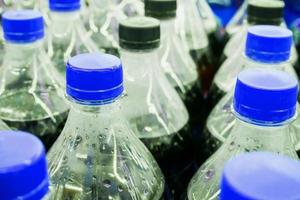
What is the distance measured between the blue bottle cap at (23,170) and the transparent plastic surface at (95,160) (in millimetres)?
186

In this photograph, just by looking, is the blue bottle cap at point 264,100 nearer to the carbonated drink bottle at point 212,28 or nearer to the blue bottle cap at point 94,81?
the blue bottle cap at point 94,81

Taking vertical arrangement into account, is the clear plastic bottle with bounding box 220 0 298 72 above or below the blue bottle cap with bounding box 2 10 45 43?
below

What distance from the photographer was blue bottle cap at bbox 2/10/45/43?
2.72 ft

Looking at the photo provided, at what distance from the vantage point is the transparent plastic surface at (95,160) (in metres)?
0.66

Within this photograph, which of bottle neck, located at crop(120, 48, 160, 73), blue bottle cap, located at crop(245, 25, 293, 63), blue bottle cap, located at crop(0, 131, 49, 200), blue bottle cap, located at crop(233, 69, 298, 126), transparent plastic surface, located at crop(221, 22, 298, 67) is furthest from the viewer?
transparent plastic surface, located at crop(221, 22, 298, 67)

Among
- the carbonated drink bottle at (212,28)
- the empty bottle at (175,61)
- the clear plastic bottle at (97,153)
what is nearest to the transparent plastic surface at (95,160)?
the clear plastic bottle at (97,153)

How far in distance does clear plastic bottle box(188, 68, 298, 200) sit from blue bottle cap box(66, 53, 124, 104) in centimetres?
15

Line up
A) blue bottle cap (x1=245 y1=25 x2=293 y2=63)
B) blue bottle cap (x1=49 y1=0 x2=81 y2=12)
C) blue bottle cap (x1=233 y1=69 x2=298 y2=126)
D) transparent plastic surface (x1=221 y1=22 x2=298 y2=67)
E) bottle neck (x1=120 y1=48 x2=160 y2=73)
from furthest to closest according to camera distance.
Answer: transparent plastic surface (x1=221 y1=22 x2=298 y2=67)
blue bottle cap (x1=49 y1=0 x2=81 y2=12)
bottle neck (x1=120 y1=48 x2=160 y2=73)
blue bottle cap (x1=245 y1=25 x2=293 y2=63)
blue bottle cap (x1=233 y1=69 x2=298 y2=126)

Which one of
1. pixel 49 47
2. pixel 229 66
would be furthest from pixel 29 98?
pixel 229 66

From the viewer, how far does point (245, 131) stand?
67 centimetres

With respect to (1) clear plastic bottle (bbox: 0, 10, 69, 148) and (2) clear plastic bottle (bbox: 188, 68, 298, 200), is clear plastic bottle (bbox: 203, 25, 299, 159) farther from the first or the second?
(1) clear plastic bottle (bbox: 0, 10, 69, 148)

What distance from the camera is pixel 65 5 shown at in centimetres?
100

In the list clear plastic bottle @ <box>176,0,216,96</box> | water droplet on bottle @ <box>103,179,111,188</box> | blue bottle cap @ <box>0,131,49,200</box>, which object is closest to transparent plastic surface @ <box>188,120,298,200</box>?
water droplet on bottle @ <box>103,179,111,188</box>

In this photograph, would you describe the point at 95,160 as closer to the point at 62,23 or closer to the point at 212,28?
the point at 62,23
